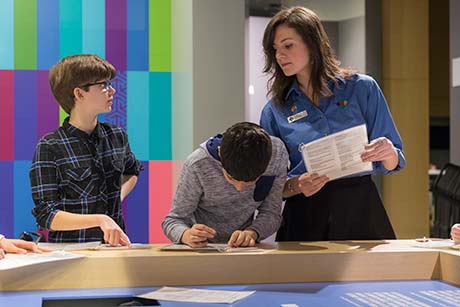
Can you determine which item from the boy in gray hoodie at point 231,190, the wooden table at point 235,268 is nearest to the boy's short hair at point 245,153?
the boy in gray hoodie at point 231,190

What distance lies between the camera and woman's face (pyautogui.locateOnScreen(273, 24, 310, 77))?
8.16 ft

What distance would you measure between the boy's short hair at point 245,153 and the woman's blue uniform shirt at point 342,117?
38 cm

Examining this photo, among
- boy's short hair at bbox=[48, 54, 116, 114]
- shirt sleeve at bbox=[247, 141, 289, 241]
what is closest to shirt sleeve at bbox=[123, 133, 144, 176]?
boy's short hair at bbox=[48, 54, 116, 114]

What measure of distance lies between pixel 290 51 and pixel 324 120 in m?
0.29

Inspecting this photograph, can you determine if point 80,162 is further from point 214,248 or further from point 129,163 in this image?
point 214,248

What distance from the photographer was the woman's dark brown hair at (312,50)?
250 cm

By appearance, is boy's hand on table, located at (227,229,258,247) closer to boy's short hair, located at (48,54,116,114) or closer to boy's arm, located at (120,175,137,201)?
boy's arm, located at (120,175,137,201)

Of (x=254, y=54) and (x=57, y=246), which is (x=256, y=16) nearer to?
(x=254, y=54)

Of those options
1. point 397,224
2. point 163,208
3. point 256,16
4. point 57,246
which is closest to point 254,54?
point 256,16

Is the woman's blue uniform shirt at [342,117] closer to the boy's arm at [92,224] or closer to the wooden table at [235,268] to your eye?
the wooden table at [235,268]

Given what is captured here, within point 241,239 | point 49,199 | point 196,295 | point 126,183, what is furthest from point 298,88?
point 196,295

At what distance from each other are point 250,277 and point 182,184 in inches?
21.9

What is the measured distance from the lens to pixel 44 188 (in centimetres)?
248

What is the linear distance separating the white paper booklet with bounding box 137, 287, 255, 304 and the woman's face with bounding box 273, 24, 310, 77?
1043 millimetres
